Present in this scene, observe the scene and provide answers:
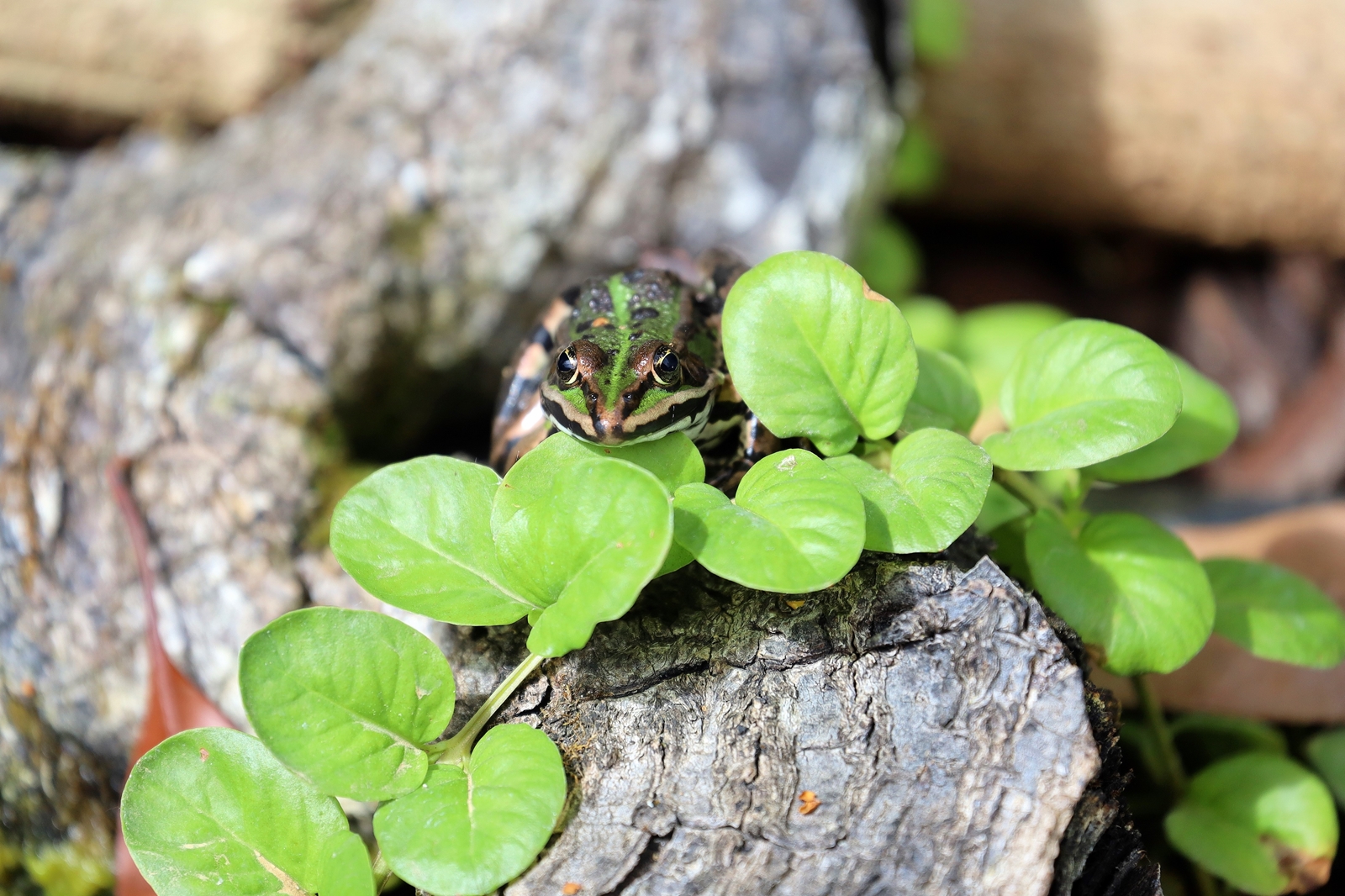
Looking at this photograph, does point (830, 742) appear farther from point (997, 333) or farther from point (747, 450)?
point (997, 333)

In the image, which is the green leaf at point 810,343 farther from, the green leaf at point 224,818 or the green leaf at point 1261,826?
the green leaf at point 1261,826

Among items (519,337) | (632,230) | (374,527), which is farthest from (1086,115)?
(374,527)

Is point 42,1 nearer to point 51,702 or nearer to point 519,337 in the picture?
point 519,337

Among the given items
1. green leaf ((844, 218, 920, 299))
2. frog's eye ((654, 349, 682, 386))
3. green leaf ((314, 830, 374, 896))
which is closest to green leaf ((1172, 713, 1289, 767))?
frog's eye ((654, 349, 682, 386))

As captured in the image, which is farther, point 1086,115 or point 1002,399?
point 1086,115

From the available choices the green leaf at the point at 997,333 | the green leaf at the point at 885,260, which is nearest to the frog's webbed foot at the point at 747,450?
the green leaf at the point at 997,333

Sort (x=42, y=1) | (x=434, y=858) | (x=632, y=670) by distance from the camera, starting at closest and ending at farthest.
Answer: (x=434, y=858), (x=632, y=670), (x=42, y=1)

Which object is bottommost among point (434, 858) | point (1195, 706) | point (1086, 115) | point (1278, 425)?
point (1278, 425)

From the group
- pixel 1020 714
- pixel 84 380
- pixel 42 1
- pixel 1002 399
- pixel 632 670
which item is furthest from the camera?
pixel 42 1
